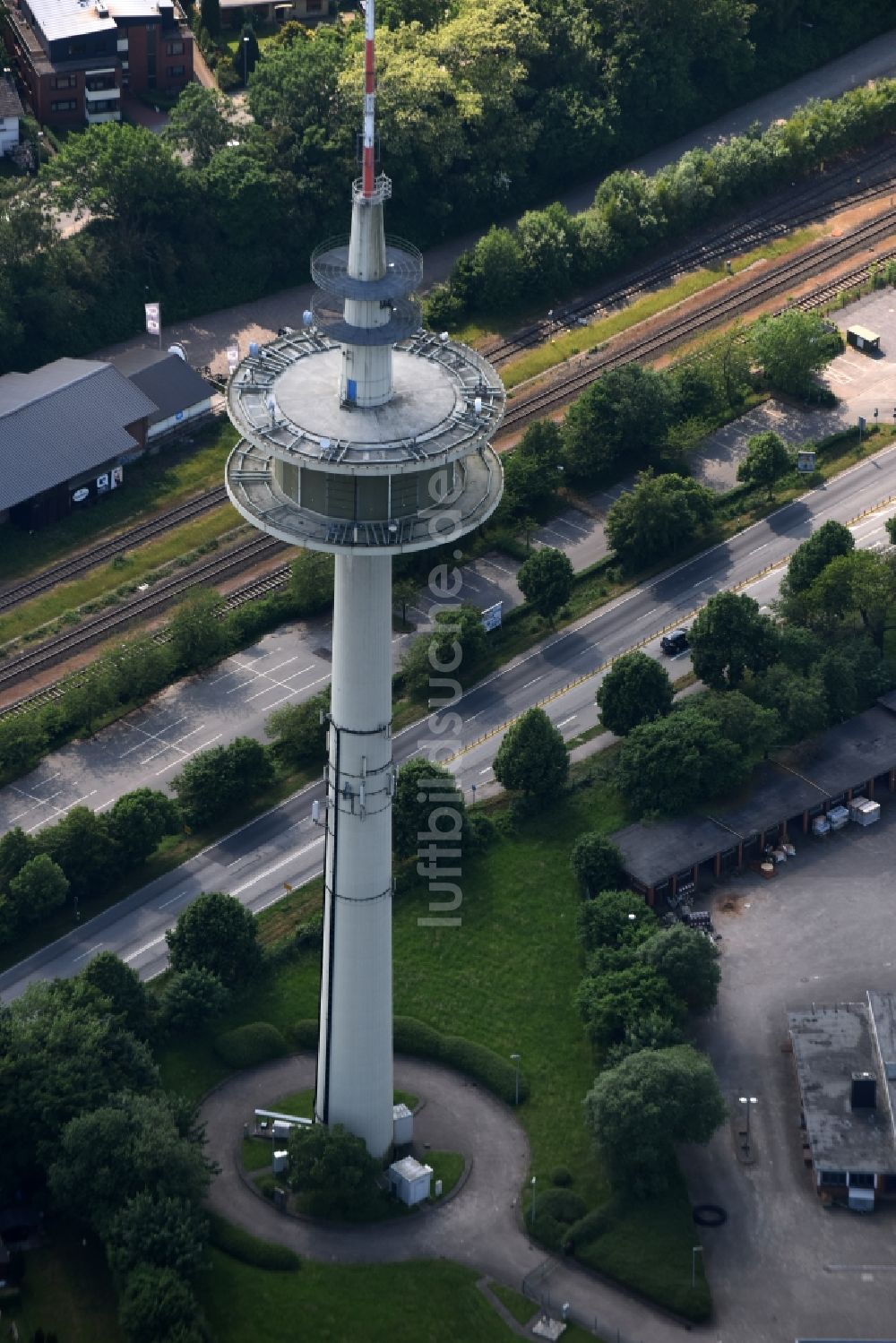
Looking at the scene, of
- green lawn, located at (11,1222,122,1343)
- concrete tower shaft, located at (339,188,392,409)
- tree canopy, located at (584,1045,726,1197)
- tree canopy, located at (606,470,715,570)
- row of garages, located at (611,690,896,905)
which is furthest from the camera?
tree canopy, located at (606,470,715,570)

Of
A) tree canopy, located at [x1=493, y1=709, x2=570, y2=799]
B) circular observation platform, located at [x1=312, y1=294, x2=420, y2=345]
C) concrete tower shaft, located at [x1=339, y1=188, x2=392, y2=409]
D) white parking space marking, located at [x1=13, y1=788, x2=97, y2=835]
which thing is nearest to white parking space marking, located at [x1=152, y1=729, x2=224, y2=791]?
white parking space marking, located at [x1=13, y1=788, x2=97, y2=835]

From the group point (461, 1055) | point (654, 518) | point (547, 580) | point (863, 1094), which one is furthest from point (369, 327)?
point (654, 518)

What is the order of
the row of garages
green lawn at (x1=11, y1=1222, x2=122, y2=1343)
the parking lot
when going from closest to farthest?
green lawn at (x1=11, y1=1222, x2=122, y2=1343), the parking lot, the row of garages

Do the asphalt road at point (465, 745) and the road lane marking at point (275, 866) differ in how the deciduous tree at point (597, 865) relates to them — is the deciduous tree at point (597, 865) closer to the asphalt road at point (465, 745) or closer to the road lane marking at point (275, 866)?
the asphalt road at point (465, 745)

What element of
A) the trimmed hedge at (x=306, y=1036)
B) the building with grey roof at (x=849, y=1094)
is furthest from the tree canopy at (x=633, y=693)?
the trimmed hedge at (x=306, y=1036)

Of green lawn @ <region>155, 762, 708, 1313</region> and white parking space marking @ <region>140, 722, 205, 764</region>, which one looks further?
white parking space marking @ <region>140, 722, 205, 764</region>

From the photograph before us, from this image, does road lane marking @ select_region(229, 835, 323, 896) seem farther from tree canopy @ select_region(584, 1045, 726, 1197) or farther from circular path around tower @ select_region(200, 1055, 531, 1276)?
tree canopy @ select_region(584, 1045, 726, 1197)

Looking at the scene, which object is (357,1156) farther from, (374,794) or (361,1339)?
(374,794)
